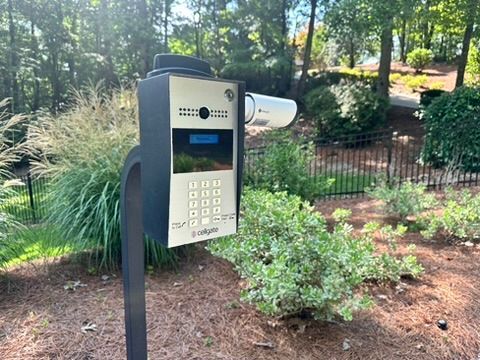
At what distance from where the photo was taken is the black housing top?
41.6 inches

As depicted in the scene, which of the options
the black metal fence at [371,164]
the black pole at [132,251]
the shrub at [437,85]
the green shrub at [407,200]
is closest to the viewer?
the black pole at [132,251]

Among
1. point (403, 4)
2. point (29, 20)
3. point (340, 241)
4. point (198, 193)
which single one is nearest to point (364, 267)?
point (340, 241)

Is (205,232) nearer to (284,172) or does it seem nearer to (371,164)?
(284,172)

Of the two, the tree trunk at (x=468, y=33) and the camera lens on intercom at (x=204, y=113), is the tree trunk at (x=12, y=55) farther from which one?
the camera lens on intercom at (x=204, y=113)

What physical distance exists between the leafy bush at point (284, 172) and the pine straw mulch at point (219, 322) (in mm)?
1754

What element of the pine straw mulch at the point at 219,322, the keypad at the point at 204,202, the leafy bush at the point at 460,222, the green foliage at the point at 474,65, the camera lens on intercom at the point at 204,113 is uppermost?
the green foliage at the point at 474,65

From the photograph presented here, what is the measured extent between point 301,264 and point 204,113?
1231 millimetres

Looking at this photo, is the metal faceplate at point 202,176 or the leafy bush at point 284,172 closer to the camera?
the metal faceplate at point 202,176

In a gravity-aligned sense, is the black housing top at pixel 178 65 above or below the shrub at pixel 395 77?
below

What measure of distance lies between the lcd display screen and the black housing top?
0.17 meters

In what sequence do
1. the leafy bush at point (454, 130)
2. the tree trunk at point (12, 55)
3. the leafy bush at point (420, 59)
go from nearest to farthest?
the leafy bush at point (454, 130) < the tree trunk at point (12, 55) < the leafy bush at point (420, 59)

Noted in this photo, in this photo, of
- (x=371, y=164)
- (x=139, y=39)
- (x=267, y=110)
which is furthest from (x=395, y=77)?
(x=267, y=110)

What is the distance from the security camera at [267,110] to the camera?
3.89 feet

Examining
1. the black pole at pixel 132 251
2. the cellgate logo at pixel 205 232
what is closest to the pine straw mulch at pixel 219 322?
the black pole at pixel 132 251
